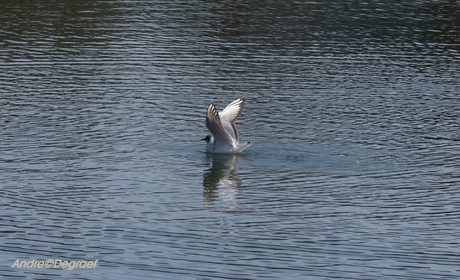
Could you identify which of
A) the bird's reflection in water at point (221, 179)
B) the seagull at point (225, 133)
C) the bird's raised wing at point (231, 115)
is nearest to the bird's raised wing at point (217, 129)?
the seagull at point (225, 133)

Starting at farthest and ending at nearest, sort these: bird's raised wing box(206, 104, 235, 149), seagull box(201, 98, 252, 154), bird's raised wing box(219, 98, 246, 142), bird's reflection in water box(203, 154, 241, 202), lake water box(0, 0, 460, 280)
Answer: bird's raised wing box(219, 98, 246, 142)
seagull box(201, 98, 252, 154)
bird's raised wing box(206, 104, 235, 149)
bird's reflection in water box(203, 154, 241, 202)
lake water box(0, 0, 460, 280)

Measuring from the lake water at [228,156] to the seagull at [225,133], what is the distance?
34cm

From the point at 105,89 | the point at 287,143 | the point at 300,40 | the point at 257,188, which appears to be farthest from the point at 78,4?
the point at 257,188

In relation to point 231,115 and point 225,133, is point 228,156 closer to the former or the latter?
point 225,133

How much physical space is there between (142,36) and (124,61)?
469 centimetres

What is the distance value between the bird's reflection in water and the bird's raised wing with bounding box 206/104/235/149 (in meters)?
0.44

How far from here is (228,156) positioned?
3222cm

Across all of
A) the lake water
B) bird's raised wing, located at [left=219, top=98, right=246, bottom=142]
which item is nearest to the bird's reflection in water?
the lake water

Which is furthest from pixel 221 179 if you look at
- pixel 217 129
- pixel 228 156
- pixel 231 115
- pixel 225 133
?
pixel 231 115

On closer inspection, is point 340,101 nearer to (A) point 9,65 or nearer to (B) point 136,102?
(B) point 136,102

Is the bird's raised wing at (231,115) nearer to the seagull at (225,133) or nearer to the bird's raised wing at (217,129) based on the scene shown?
the seagull at (225,133)

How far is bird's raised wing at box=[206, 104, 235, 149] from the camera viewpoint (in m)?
30.1

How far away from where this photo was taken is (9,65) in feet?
141

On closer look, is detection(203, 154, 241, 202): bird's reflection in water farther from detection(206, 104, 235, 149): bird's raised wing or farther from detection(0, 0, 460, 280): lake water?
detection(206, 104, 235, 149): bird's raised wing
